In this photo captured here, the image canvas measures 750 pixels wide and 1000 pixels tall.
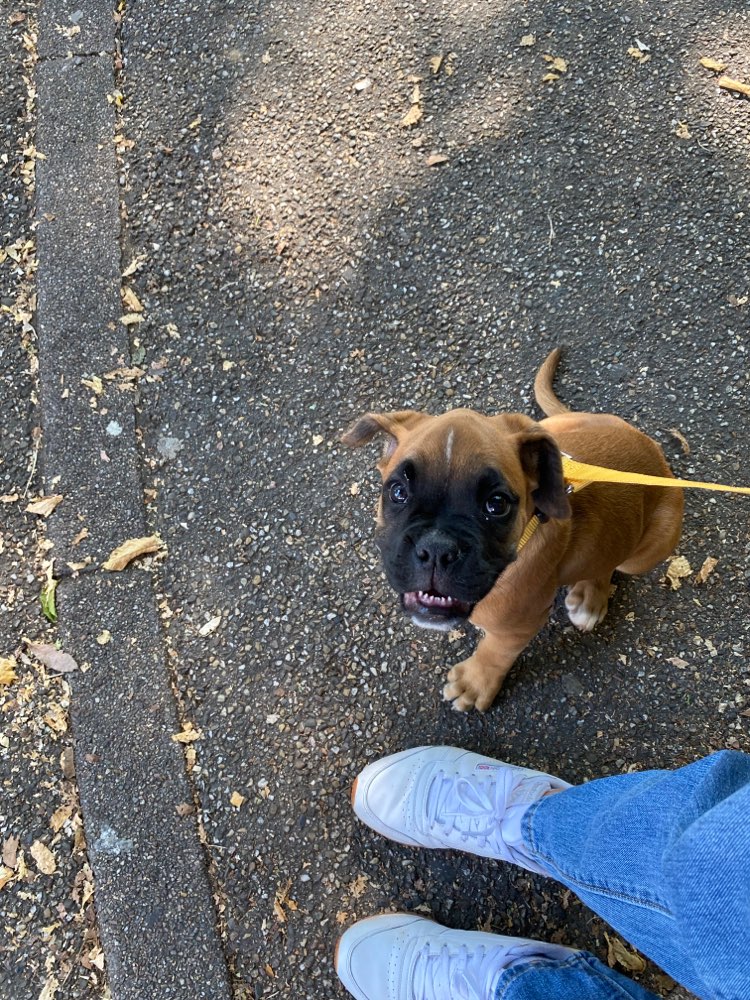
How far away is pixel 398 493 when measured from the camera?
2.46 meters

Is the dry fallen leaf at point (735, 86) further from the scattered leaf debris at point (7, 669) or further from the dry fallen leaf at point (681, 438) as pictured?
the scattered leaf debris at point (7, 669)

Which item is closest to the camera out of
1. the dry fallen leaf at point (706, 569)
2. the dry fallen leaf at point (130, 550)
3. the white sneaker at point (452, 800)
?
the white sneaker at point (452, 800)

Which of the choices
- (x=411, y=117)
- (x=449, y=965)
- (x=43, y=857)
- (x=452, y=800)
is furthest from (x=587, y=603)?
(x=411, y=117)

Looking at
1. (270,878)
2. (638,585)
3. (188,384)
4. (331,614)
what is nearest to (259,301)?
(188,384)

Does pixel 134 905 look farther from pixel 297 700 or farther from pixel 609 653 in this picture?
pixel 609 653

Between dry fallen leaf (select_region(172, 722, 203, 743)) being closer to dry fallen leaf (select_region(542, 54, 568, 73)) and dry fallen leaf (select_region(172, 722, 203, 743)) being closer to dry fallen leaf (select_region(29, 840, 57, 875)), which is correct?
dry fallen leaf (select_region(29, 840, 57, 875))

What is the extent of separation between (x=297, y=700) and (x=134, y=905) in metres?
1.05

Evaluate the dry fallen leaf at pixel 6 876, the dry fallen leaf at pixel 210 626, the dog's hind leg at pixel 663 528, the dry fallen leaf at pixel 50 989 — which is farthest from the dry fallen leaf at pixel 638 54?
the dry fallen leaf at pixel 50 989

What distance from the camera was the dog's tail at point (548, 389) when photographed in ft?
11.6

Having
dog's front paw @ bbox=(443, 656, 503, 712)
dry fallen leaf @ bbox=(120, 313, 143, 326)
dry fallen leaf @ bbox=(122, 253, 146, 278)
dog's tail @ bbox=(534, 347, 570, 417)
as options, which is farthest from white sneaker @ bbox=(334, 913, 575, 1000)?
dry fallen leaf @ bbox=(122, 253, 146, 278)

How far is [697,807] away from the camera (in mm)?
1962

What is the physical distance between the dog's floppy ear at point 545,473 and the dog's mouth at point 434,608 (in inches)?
17.2

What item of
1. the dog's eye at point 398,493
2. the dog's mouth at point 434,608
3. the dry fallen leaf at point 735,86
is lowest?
the dog's mouth at point 434,608

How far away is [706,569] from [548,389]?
115 centimetres
